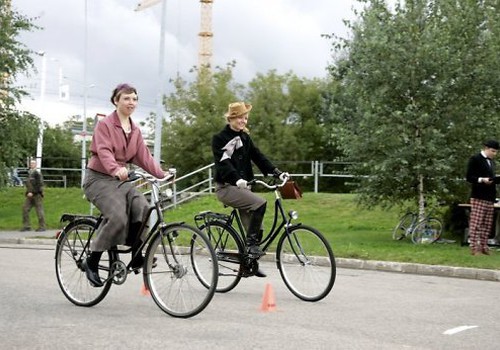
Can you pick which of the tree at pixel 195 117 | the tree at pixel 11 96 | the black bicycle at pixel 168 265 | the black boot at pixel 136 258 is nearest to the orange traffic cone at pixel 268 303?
the black bicycle at pixel 168 265

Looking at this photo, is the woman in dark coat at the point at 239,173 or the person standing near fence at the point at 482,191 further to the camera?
the person standing near fence at the point at 482,191

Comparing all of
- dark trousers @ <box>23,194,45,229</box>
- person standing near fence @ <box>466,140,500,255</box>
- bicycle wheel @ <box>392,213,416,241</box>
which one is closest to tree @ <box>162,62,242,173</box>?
dark trousers @ <box>23,194,45,229</box>

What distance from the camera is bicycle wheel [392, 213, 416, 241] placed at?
59.2 feet

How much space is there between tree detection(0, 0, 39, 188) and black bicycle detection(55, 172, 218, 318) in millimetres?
16505

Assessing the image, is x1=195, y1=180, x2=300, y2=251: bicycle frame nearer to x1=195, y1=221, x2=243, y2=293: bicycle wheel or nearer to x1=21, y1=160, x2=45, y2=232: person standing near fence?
x1=195, y1=221, x2=243, y2=293: bicycle wheel

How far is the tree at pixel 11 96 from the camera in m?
23.2

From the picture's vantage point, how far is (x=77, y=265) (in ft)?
25.2

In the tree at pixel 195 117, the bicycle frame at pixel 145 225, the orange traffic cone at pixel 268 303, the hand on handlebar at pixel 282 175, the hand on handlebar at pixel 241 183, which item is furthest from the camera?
the tree at pixel 195 117

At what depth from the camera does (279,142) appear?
147 ft

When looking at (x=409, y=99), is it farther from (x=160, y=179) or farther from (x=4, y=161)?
(x=4, y=161)

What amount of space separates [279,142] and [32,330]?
38.8 meters

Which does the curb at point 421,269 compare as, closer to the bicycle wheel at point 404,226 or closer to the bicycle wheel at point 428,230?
the bicycle wheel at point 428,230

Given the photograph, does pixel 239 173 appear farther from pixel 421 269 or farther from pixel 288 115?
pixel 288 115

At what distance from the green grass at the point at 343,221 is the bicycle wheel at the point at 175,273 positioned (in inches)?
178
